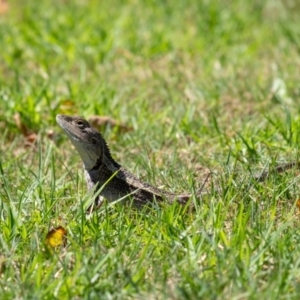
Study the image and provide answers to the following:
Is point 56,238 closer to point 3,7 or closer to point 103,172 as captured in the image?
point 103,172

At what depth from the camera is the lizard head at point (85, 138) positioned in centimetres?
554

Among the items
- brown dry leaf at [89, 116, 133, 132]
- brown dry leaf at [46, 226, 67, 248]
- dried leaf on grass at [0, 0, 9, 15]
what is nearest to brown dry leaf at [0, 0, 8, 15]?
dried leaf on grass at [0, 0, 9, 15]

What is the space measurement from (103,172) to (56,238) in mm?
1050

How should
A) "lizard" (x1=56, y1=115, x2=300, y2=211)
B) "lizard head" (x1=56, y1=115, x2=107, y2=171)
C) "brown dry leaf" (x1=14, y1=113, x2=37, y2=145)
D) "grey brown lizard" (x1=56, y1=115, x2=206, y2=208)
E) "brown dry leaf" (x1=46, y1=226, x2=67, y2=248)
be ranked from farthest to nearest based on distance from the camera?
"brown dry leaf" (x1=14, y1=113, x2=37, y2=145)
"lizard head" (x1=56, y1=115, x2=107, y2=171)
"grey brown lizard" (x1=56, y1=115, x2=206, y2=208)
"lizard" (x1=56, y1=115, x2=300, y2=211)
"brown dry leaf" (x1=46, y1=226, x2=67, y2=248)

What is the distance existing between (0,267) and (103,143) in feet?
4.93

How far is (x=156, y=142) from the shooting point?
21.5 feet

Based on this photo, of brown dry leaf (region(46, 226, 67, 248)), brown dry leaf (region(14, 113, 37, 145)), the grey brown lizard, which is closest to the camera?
brown dry leaf (region(46, 226, 67, 248))

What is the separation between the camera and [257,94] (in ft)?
24.8

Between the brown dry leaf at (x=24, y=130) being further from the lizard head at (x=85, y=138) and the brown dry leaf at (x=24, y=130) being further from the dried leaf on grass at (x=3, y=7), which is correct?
the dried leaf on grass at (x=3, y=7)

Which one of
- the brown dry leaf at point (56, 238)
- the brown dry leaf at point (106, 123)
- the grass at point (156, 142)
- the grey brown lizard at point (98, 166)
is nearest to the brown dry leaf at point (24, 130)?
the grass at point (156, 142)

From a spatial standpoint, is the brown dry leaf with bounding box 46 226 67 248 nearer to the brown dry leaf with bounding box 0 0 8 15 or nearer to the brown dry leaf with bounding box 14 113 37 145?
the brown dry leaf with bounding box 14 113 37 145

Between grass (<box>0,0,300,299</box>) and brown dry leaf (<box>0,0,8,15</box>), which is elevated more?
brown dry leaf (<box>0,0,8,15</box>)

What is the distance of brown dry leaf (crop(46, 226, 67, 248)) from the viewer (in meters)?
4.53

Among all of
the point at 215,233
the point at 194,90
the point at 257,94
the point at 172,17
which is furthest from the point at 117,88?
the point at 215,233
